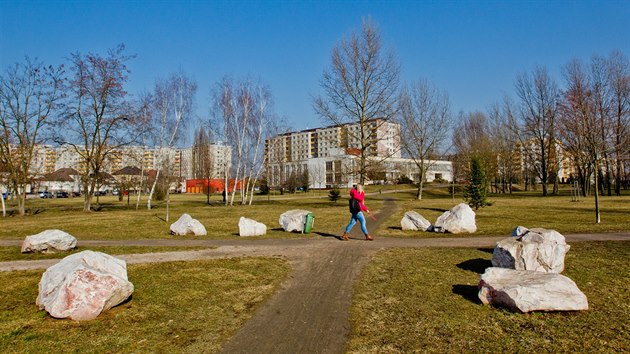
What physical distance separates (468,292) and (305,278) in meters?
3.19

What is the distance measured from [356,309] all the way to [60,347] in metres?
3.98

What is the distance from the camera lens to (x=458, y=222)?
14.1 m

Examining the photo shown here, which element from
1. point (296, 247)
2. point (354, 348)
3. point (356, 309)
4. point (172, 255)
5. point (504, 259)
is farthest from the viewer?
point (296, 247)

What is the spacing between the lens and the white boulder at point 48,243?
10.8m

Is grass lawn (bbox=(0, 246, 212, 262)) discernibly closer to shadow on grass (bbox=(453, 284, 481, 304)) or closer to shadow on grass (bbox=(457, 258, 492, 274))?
shadow on grass (bbox=(457, 258, 492, 274))

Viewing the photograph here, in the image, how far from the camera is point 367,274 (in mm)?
7859

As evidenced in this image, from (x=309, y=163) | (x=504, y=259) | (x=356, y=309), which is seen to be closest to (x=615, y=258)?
(x=504, y=259)

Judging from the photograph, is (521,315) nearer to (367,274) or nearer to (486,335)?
(486,335)

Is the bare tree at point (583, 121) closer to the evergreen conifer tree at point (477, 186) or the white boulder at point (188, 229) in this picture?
the evergreen conifer tree at point (477, 186)

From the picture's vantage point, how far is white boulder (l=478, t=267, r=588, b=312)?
523 centimetres

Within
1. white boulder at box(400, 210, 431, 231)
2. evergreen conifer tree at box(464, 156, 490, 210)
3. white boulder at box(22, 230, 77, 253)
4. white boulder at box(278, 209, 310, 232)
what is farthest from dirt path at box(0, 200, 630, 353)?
evergreen conifer tree at box(464, 156, 490, 210)


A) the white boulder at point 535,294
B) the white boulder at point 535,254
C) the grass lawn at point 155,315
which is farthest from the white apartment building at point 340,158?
the white boulder at point 535,294

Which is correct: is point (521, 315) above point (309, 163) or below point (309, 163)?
below

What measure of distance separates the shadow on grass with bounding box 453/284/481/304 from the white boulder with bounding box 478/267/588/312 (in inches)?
10.9
